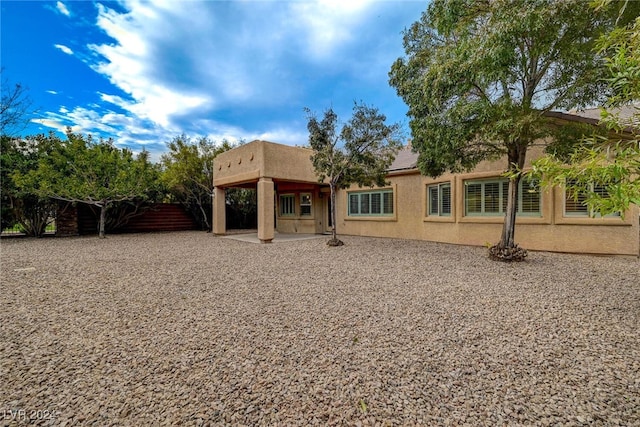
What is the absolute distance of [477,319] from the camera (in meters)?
4.14

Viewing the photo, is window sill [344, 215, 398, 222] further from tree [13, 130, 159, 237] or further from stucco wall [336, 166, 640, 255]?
tree [13, 130, 159, 237]

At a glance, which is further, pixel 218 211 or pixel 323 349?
pixel 218 211

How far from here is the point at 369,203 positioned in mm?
15133

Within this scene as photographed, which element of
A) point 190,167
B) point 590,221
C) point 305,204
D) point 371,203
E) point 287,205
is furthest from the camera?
point 287,205

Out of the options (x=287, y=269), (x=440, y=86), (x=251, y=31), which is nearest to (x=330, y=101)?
(x=251, y=31)

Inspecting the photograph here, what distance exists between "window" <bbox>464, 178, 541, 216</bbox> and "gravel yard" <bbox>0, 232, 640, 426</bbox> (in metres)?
3.53

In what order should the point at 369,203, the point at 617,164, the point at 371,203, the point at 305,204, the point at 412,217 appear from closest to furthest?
the point at 617,164 → the point at 412,217 → the point at 371,203 → the point at 369,203 → the point at 305,204

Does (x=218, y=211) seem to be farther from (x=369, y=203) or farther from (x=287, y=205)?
(x=369, y=203)

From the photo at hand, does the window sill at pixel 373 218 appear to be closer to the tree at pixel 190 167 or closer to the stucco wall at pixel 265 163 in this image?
the stucco wall at pixel 265 163

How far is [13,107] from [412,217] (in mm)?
21167

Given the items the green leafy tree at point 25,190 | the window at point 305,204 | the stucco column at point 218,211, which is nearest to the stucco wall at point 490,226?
the window at point 305,204

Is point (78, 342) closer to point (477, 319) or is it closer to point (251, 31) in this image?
point (477, 319)

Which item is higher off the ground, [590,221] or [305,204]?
[305,204]

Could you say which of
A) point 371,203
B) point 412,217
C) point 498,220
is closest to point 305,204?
point 371,203
